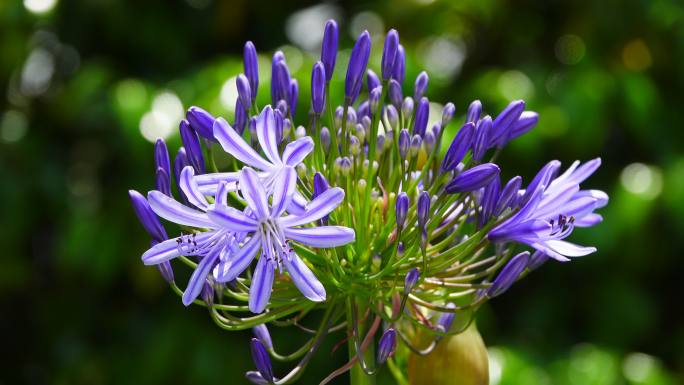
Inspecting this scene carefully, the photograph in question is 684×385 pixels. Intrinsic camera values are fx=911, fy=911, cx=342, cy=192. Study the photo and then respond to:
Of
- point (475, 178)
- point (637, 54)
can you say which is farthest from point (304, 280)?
point (637, 54)

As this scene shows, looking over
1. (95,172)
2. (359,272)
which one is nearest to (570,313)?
(95,172)

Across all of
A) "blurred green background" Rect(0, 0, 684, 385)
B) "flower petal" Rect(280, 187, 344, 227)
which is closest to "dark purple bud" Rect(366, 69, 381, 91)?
"flower petal" Rect(280, 187, 344, 227)

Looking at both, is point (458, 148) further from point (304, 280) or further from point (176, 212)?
point (176, 212)

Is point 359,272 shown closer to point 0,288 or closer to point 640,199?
point 640,199

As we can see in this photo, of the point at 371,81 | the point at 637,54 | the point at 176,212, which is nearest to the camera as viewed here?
the point at 176,212

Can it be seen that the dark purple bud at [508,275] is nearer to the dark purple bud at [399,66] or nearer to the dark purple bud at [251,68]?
the dark purple bud at [399,66]

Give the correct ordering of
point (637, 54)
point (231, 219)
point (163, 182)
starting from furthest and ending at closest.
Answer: point (637, 54) < point (163, 182) < point (231, 219)

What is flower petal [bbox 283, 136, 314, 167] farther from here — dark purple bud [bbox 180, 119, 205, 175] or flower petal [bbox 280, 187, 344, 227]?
dark purple bud [bbox 180, 119, 205, 175]
